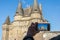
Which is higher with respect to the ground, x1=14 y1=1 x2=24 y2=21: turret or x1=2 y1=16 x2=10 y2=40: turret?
x1=14 y1=1 x2=24 y2=21: turret

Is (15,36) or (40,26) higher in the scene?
(40,26)

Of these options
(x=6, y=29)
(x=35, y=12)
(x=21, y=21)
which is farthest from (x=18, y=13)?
(x=6, y=29)

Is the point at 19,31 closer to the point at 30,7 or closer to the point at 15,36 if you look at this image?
the point at 15,36

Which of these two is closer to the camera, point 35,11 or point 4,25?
point 35,11

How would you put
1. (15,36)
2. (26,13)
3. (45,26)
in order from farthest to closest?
(26,13) → (15,36) → (45,26)

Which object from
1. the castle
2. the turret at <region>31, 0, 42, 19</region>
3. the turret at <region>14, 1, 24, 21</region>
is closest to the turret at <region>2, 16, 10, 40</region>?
the castle

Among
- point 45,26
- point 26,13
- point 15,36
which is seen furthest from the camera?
point 26,13

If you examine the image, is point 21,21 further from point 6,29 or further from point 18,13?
point 6,29

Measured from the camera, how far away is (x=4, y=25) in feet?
266

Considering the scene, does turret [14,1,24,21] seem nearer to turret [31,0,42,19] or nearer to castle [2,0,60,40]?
castle [2,0,60,40]

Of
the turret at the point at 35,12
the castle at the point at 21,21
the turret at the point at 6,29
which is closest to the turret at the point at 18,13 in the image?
the castle at the point at 21,21

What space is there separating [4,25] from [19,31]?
855cm

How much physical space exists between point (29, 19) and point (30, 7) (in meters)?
5.78

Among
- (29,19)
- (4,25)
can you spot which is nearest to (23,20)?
(29,19)
